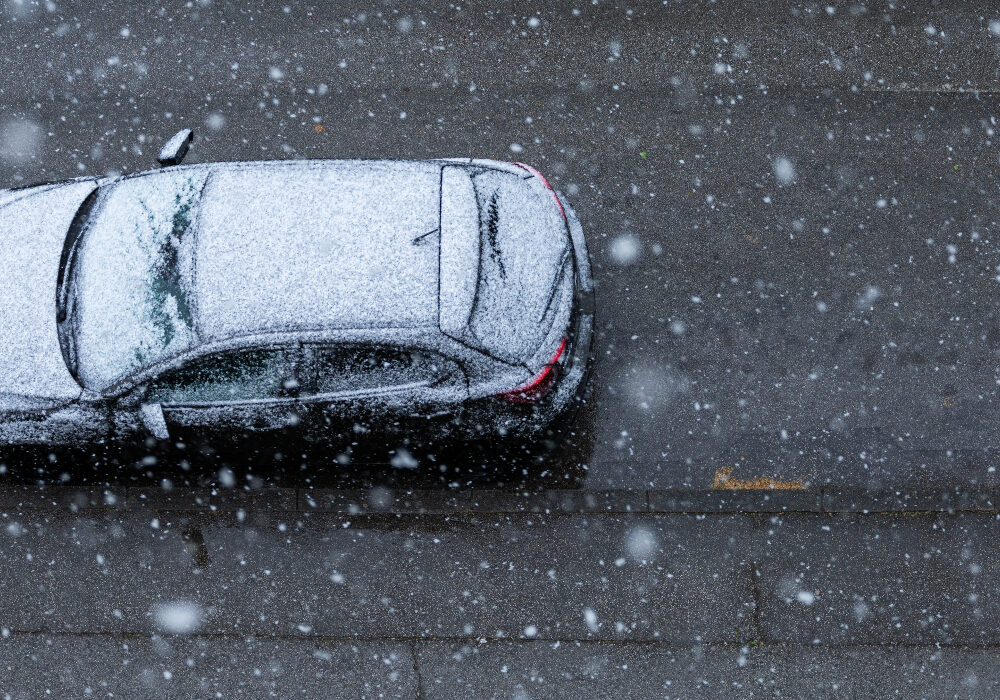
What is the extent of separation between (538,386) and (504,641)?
1.68 metres

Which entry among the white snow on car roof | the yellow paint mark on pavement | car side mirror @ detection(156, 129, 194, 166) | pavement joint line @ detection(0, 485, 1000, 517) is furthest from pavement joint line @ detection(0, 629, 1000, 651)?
car side mirror @ detection(156, 129, 194, 166)

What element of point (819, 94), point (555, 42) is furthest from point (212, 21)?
point (819, 94)

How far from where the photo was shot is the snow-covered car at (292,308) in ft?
13.7

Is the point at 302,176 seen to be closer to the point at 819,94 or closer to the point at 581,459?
the point at 581,459

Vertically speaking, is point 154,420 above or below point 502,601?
above

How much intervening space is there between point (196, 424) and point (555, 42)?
3.91 m

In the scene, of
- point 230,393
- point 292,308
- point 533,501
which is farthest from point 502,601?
point 292,308

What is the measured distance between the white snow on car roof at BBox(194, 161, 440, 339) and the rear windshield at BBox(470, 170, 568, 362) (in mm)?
286

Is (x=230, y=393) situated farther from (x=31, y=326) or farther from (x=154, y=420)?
(x=31, y=326)

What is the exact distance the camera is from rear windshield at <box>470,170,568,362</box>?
4336 millimetres

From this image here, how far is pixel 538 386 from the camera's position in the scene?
453cm

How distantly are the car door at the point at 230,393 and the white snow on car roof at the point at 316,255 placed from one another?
20cm

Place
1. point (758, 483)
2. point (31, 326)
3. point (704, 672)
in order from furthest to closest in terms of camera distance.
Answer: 1. point (758, 483)
2. point (704, 672)
3. point (31, 326)

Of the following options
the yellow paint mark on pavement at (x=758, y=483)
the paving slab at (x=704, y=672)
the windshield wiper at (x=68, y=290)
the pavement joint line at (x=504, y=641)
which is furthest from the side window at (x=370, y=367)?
the yellow paint mark on pavement at (x=758, y=483)
